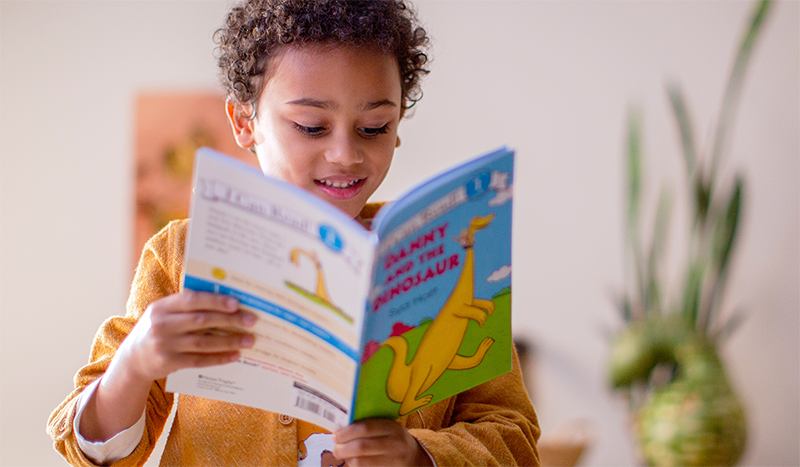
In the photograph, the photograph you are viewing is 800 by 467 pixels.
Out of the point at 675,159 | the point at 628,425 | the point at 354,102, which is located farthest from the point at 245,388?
the point at 675,159

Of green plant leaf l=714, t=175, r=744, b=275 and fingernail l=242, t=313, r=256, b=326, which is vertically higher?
green plant leaf l=714, t=175, r=744, b=275

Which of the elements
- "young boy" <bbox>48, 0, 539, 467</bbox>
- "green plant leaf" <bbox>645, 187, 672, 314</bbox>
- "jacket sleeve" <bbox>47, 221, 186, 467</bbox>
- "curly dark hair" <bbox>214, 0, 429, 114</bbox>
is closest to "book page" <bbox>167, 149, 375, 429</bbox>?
"young boy" <bbox>48, 0, 539, 467</bbox>

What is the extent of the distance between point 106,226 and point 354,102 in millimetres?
2014

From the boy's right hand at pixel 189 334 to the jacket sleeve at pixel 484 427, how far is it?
0.24 metres

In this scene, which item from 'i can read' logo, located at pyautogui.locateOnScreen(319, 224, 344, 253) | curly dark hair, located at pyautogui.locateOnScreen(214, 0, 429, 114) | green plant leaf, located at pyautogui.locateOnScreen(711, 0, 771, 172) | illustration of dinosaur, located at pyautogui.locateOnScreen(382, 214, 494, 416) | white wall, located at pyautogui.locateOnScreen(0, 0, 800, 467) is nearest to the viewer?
'i can read' logo, located at pyautogui.locateOnScreen(319, 224, 344, 253)

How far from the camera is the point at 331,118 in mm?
808

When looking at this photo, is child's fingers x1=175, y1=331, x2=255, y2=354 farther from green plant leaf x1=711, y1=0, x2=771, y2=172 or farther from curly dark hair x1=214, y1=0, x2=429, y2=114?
green plant leaf x1=711, y1=0, x2=771, y2=172

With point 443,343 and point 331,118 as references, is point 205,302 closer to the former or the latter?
point 443,343

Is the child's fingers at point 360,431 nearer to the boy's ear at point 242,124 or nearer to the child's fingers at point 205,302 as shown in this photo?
the child's fingers at point 205,302

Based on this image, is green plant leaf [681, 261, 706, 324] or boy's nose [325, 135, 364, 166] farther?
green plant leaf [681, 261, 706, 324]

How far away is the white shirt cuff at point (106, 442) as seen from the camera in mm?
699

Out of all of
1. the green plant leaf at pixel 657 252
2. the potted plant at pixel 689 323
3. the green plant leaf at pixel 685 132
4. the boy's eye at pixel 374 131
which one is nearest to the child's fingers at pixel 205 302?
the boy's eye at pixel 374 131

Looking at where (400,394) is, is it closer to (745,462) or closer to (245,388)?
(245,388)

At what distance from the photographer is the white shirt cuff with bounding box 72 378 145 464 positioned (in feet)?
2.29
